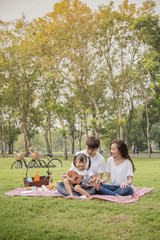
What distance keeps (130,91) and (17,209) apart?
88.8 feet

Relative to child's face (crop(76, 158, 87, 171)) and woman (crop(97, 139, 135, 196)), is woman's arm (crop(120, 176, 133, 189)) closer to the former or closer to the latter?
woman (crop(97, 139, 135, 196))

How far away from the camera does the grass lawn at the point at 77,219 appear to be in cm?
322

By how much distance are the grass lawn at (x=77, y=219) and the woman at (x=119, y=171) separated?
0.44m

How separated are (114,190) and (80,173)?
858mm

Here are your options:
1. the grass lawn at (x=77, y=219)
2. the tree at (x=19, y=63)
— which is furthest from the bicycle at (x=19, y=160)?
the tree at (x=19, y=63)

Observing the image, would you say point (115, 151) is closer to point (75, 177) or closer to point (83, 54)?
point (75, 177)

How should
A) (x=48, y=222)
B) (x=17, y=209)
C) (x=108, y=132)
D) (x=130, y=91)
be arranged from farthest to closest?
(x=108, y=132), (x=130, y=91), (x=17, y=209), (x=48, y=222)

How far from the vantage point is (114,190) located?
566 cm

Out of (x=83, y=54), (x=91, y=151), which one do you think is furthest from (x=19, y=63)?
(x=91, y=151)

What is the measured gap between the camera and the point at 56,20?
71.9 feet

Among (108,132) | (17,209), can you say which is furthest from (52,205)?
(108,132)

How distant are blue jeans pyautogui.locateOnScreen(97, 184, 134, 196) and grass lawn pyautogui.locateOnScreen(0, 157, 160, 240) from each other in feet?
1.01

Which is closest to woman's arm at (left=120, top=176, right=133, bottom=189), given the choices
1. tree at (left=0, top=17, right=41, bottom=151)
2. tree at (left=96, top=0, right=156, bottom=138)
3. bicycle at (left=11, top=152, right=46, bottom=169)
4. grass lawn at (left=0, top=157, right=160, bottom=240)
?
grass lawn at (left=0, top=157, right=160, bottom=240)

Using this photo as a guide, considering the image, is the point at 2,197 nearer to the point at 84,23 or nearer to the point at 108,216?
the point at 108,216
